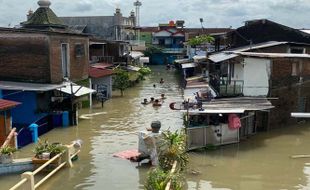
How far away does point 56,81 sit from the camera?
27.0 m

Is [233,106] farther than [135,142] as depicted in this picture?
No

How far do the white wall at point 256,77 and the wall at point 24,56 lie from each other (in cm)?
1297

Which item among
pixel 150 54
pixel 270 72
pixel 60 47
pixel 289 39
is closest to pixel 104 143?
pixel 60 47

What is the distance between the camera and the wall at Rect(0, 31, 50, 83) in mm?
25906

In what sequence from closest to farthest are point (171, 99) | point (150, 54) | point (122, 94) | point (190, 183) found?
1. point (190, 183)
2. point (171, 99)
3. point (122, 94)
4. point (150, 54)

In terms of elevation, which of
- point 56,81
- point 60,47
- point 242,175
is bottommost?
point 242,175

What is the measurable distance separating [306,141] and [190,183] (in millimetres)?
10033

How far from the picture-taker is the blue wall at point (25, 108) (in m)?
25.5

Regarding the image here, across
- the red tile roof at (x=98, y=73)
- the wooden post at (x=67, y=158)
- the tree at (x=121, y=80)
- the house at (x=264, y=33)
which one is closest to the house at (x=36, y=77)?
the red tile roof at (x=98, y=73)

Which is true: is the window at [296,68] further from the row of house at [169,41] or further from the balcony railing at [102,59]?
the row of house at [169,41]

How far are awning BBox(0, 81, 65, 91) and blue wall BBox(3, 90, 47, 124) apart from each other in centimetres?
60

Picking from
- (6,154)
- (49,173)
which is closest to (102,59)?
(6,154)

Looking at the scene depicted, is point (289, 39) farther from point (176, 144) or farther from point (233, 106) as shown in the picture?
point (176, 144)

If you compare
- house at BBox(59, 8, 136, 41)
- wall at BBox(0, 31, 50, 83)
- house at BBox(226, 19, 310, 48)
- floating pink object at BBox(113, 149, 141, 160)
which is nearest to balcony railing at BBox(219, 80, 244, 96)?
floating pink object at BBox(113, 149, 141, 160)
